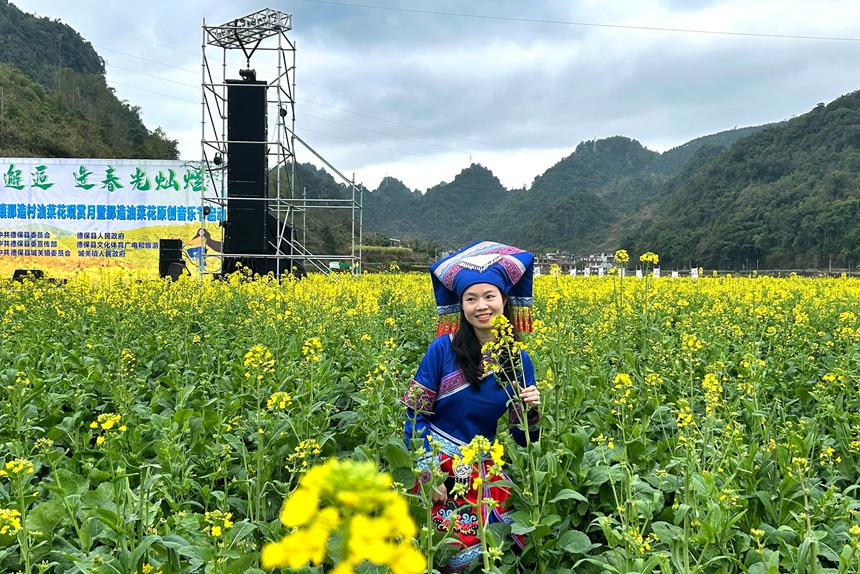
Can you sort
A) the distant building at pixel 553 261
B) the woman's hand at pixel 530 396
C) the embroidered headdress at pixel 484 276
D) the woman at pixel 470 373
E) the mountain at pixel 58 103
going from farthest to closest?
the mountain at pixel 58 103 → the distant building at pixel 553 261 → the embroidered headdress at pixel 484 276 → the woman at pixel 470 373 → the woman's hand at pixel 530 396

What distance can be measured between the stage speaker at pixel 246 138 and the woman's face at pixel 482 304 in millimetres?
11906

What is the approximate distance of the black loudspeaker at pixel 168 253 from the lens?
13703 mm

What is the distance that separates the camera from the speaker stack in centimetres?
1327

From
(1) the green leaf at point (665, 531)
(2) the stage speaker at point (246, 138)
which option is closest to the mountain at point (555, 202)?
(2) the stage speaker at point (246, 138)

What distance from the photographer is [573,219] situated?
213ft

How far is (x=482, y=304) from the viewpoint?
245cm

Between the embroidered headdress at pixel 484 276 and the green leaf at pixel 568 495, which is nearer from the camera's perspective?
the green leaf at pixel 568 495

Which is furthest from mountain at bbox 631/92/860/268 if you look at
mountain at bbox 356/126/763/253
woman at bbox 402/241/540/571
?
woman at bbox 402/241/540/571

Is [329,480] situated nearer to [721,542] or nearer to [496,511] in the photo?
[721,542]

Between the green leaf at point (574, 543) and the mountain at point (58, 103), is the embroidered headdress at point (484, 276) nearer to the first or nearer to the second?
the green leaf at point (574, 543)

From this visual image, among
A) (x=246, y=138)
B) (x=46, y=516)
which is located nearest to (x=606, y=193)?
(x=246, y=138)

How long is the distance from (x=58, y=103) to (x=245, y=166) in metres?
30.1

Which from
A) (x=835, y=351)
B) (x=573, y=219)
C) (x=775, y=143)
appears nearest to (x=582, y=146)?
(x=573, y=219)

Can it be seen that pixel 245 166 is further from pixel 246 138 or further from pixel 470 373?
pixel 470 373
